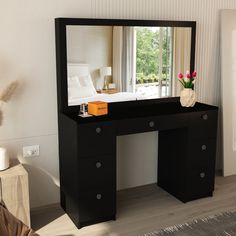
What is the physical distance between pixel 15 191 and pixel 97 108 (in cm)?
81

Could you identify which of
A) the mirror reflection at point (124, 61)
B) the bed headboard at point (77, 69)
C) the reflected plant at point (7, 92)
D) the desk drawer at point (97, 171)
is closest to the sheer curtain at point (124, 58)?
the mirror reflection at point (124, 61)

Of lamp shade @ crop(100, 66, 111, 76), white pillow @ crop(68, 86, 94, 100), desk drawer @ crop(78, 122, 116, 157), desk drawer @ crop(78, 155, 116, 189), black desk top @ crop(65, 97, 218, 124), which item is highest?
lamp shade @ crop(100, 66, 111, 76)

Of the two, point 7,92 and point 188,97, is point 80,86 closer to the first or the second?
point 7,92

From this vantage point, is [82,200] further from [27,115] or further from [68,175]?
[27,115]

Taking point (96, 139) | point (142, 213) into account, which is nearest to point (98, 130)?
point (96, 139)

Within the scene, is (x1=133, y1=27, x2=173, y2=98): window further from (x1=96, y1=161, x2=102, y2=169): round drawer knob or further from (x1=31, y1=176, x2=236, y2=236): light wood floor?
(x1=31, y1=176, x2=236, y2=236): light wood floor

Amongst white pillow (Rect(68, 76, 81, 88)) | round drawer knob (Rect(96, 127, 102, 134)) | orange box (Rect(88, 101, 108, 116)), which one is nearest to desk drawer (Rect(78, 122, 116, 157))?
round drawer knob (Rect(96, 127, 102, 134))

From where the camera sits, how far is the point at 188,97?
3199 millimetres

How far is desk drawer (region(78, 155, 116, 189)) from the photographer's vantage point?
9.05 feet

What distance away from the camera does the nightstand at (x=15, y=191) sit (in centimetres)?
261

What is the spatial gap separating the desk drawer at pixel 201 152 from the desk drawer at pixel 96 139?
723mm

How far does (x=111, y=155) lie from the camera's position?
283cm

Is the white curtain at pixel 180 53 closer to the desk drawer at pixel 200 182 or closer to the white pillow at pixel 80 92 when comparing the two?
the desk drawer at pixel 200 182

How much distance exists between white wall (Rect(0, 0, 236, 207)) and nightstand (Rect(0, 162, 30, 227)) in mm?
312
